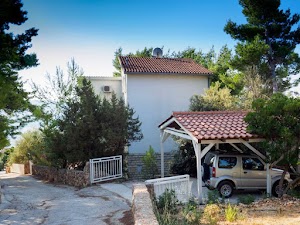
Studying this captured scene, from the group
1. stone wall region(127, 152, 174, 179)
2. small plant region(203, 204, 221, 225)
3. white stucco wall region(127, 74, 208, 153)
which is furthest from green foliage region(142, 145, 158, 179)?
small plant region(203, 204, 221, 225)

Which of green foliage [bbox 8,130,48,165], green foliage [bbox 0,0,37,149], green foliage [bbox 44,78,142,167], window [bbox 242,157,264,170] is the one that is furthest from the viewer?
green foliage [bbox 8,130,48,165]

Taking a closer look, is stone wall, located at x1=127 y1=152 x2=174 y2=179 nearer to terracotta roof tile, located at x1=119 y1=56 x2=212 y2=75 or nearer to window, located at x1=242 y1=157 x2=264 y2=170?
terracotta roof tile, located at x1=119 y1=56 x2=212 y2=75

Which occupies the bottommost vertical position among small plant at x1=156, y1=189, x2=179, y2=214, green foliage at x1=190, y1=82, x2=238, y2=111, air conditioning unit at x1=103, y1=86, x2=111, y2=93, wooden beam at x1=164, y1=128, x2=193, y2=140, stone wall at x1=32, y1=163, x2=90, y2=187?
stone wall at x1=32, y1=163, x2=90, y2=187

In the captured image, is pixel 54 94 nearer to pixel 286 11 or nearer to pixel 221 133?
pixel 221 133

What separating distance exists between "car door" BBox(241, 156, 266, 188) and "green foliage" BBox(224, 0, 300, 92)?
11517 mm

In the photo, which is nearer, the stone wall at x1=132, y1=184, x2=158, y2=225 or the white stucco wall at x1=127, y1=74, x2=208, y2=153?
the stone wall at x1=132, y1=184, x2=158, y2=225

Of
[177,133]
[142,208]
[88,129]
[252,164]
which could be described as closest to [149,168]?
[88,129]

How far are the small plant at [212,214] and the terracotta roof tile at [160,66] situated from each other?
15463 millimetres

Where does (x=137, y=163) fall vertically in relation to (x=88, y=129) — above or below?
below

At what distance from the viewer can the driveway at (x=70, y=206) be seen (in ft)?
31.5

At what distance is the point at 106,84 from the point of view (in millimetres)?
26172

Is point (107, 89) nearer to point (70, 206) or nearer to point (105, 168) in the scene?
point (105, 168)

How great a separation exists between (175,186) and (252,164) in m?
4.08

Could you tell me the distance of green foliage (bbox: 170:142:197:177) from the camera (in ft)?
64.3
